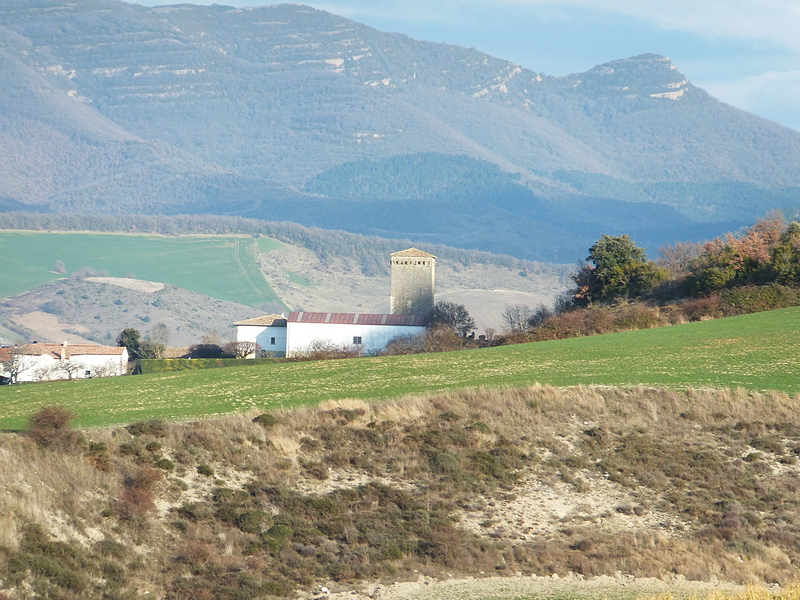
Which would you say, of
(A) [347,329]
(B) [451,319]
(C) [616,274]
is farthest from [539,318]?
(A) [347,329]

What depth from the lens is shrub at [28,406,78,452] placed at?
75.8 feet

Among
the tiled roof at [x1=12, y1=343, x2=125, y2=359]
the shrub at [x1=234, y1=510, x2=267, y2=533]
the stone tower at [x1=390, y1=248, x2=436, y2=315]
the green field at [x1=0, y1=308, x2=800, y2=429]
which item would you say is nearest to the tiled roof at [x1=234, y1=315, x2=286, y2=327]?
the stone tower at [x1=390, y1=248, x2=436, y2=315]

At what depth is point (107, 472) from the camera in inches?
894

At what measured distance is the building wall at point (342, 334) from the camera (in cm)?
8625

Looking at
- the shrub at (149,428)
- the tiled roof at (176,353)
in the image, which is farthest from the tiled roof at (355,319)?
the shrub at (149,428)

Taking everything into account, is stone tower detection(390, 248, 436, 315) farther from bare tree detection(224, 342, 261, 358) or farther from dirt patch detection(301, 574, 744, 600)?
dirt patch detection(301, 574, 744, 600)

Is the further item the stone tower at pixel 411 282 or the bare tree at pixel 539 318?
the stone tower at pixel 411 282

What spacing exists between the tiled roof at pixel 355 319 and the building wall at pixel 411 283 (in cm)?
751

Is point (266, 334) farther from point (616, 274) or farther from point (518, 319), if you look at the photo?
point (616, 274)

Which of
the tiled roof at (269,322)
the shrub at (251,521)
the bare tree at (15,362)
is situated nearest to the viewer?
the shrub at (251,521)

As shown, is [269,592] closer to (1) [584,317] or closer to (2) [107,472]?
(2) [107,472]

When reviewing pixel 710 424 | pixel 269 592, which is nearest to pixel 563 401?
pixel 710 424

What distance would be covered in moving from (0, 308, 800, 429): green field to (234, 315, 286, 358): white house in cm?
4710

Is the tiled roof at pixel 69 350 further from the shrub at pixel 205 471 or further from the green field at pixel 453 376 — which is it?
the shrub at pixel 205 471
